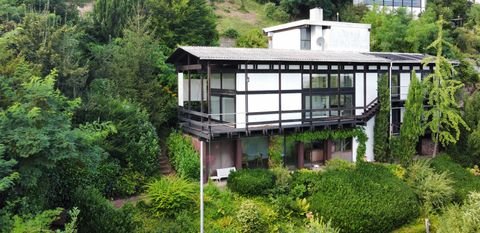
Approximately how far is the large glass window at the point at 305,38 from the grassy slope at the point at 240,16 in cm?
1540

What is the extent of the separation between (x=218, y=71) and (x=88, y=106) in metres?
6.76

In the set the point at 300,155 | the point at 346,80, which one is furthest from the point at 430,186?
the point at 346,80

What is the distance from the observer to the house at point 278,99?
1994 centimetres

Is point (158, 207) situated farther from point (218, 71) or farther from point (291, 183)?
point (218, 71)

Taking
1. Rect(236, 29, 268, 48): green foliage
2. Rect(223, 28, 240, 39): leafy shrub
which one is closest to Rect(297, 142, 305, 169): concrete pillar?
Rect(236, 29, 268, 48): green foliage

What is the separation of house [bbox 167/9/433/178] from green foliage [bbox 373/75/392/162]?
372 millimetres

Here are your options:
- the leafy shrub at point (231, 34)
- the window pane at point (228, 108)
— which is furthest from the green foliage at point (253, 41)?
the window pane at point (228, 108)

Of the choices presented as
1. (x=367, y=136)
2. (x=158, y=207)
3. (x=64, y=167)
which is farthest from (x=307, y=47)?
(x=64, y=167)

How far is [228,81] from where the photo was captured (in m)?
21.3

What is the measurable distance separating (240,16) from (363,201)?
119 ft

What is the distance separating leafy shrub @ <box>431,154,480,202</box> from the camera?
19.5m

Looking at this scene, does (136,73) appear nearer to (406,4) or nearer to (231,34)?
(231,34)

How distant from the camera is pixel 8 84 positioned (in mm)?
11312

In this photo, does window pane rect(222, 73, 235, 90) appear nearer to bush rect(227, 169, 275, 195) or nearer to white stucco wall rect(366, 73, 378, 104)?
bush rect(227, 169, 275, 195)
